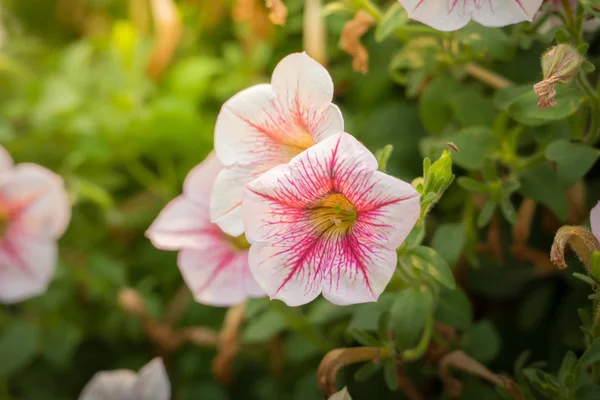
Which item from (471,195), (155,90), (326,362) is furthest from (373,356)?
(155,90)

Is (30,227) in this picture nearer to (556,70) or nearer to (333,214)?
(333,214)

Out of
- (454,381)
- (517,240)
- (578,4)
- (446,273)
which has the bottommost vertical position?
(454,381)

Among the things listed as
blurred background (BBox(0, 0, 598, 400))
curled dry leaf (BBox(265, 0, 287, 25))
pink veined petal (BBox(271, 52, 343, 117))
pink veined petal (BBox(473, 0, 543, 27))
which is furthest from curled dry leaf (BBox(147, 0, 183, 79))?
pink veined petal (BBox(473, 0, 543, 27))

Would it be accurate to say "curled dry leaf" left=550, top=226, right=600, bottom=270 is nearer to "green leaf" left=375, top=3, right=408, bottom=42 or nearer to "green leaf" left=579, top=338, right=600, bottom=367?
"green leaf" left=579, top=338, right=600, bottom=367

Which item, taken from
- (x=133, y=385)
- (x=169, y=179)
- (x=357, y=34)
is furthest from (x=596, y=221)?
(x=169, y=179)

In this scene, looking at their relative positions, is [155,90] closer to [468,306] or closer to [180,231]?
[180,231]
